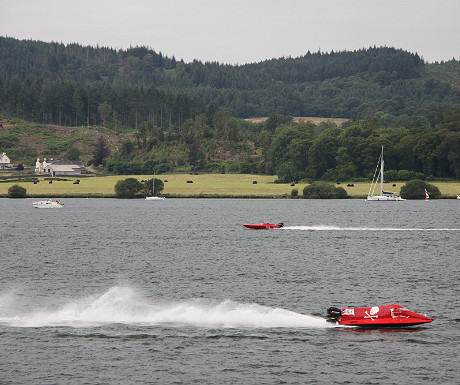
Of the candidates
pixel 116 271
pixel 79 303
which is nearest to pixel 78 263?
pixel 116 271

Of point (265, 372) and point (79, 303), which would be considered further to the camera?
point (79, 303)

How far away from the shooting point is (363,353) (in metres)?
43.4

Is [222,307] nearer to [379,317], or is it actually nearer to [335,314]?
[335,314]

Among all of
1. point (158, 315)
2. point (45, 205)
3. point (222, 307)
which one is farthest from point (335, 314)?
point (45, 205)

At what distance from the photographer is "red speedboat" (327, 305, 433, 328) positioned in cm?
4794

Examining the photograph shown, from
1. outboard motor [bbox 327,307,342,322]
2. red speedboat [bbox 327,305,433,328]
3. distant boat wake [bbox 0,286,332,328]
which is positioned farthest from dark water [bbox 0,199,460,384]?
outboard motor [bbox 327,307,342,322]

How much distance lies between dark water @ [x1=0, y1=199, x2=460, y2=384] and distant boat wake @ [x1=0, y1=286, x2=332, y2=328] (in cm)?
16

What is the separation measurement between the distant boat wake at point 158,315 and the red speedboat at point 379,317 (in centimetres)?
162

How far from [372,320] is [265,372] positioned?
12.3 metres

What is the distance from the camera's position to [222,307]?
55.1 metres

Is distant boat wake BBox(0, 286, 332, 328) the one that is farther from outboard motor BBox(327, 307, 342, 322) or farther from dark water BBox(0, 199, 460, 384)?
outboard motor BBox(327, 307, 342, 322)

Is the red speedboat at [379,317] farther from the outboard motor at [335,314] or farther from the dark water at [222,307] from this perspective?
the dark water at [222,307]

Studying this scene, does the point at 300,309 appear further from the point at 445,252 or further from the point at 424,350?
the point at 445,252

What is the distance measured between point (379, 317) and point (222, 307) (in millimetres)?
14055
